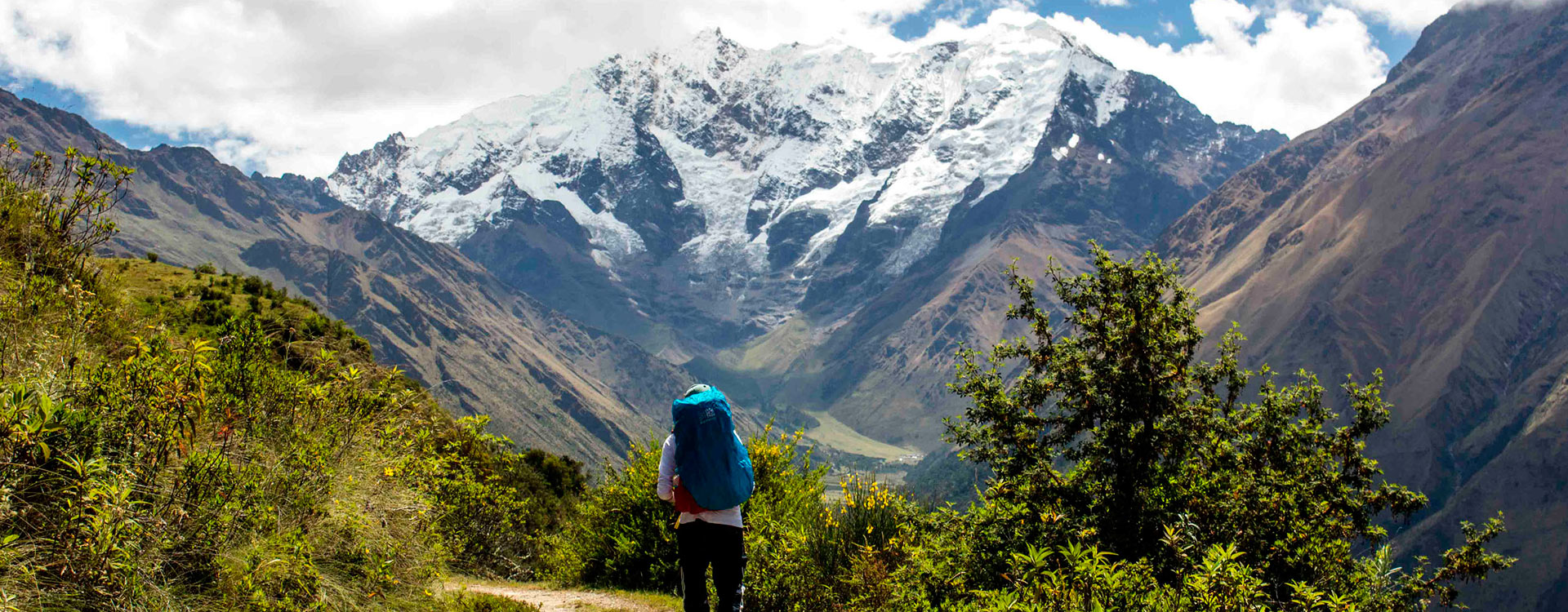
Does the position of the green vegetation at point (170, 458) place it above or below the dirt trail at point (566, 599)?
above

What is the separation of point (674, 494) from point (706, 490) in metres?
0.46

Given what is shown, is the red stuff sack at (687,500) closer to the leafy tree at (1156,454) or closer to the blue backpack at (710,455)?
the blue backpack at (710,455)

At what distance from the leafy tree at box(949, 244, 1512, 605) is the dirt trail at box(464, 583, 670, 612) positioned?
5.04 meters

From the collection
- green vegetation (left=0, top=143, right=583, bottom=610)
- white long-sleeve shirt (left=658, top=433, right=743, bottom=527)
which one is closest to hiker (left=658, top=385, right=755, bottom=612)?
white long-sleeve shirt (left=658, top=433, right=743, bottom=527)

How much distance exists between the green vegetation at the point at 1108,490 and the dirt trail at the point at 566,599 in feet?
4.09

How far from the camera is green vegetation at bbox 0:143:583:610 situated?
6.88 m

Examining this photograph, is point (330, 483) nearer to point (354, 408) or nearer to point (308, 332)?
point (354, 408)

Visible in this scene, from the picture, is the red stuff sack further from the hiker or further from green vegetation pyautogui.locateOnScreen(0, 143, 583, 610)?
green vegetation pyautogui.locateOnScreen(0, 143, 583, 610)

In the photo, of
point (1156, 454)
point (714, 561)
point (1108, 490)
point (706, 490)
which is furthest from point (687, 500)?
point (1156, 454)

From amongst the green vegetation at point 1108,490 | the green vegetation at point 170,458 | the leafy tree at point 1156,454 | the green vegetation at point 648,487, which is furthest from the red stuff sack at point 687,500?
the leafy tree at point 1156,454

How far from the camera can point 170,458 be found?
8.01 meters

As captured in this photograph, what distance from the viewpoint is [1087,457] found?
1316 centimetres

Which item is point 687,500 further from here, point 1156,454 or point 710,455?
point 1156,454

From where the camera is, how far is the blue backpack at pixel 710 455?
949 centimetres
